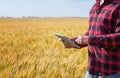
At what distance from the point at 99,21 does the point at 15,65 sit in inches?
89.4

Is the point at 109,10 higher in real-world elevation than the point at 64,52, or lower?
higher

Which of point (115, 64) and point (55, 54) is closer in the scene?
point (115, 64)

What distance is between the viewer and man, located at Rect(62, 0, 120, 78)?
1818 mm

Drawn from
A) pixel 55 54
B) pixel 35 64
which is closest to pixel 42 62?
pixel 35 64

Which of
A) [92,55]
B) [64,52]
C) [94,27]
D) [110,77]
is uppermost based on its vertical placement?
[94,27]

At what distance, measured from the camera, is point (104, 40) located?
5.91ft

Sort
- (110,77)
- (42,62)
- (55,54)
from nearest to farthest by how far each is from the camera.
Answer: (110,77) < (42,62) < (55,54)

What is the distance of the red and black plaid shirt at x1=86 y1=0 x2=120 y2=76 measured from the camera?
1.82m

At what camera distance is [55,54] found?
5.04 meters

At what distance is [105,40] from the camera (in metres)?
1.80

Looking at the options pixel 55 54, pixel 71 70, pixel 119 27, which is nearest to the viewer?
pixel 119 27

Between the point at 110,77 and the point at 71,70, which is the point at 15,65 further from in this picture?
the point at 110,77

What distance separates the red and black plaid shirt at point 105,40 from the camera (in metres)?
1.82

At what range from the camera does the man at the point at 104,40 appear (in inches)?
71.6
